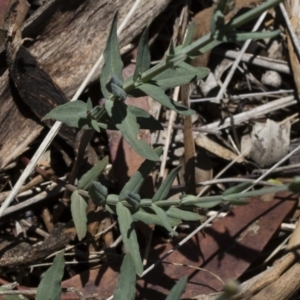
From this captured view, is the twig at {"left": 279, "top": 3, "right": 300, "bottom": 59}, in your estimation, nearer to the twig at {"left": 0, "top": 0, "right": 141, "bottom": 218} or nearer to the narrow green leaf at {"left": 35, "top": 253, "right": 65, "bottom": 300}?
the twig at {"left": 0, "top": 0, "right": 141, "bottom": 218}

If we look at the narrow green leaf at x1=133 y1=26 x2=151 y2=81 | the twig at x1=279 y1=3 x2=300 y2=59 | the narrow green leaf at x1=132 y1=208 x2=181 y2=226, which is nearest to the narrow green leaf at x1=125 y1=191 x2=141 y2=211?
the narrow green leaf at x1=132 y1=208 x2=181 y2=226

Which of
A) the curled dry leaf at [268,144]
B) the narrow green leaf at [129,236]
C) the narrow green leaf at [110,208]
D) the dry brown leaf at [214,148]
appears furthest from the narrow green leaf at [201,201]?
the curled dry leaf at [268,144]

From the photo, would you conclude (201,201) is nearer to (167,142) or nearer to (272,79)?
(167,142)

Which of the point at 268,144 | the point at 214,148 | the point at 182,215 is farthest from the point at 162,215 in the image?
the point at 268,144

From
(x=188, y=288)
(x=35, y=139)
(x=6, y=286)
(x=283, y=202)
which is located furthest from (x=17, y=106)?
(x=283, y=202)

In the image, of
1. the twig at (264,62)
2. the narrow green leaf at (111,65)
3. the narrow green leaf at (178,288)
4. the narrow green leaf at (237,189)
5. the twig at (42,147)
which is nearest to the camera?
the narrow green leaf at (178,288)

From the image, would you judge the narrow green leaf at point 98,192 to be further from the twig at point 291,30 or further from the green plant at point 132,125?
the twig at point 291,30

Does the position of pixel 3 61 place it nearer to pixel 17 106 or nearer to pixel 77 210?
pixel 17 106
